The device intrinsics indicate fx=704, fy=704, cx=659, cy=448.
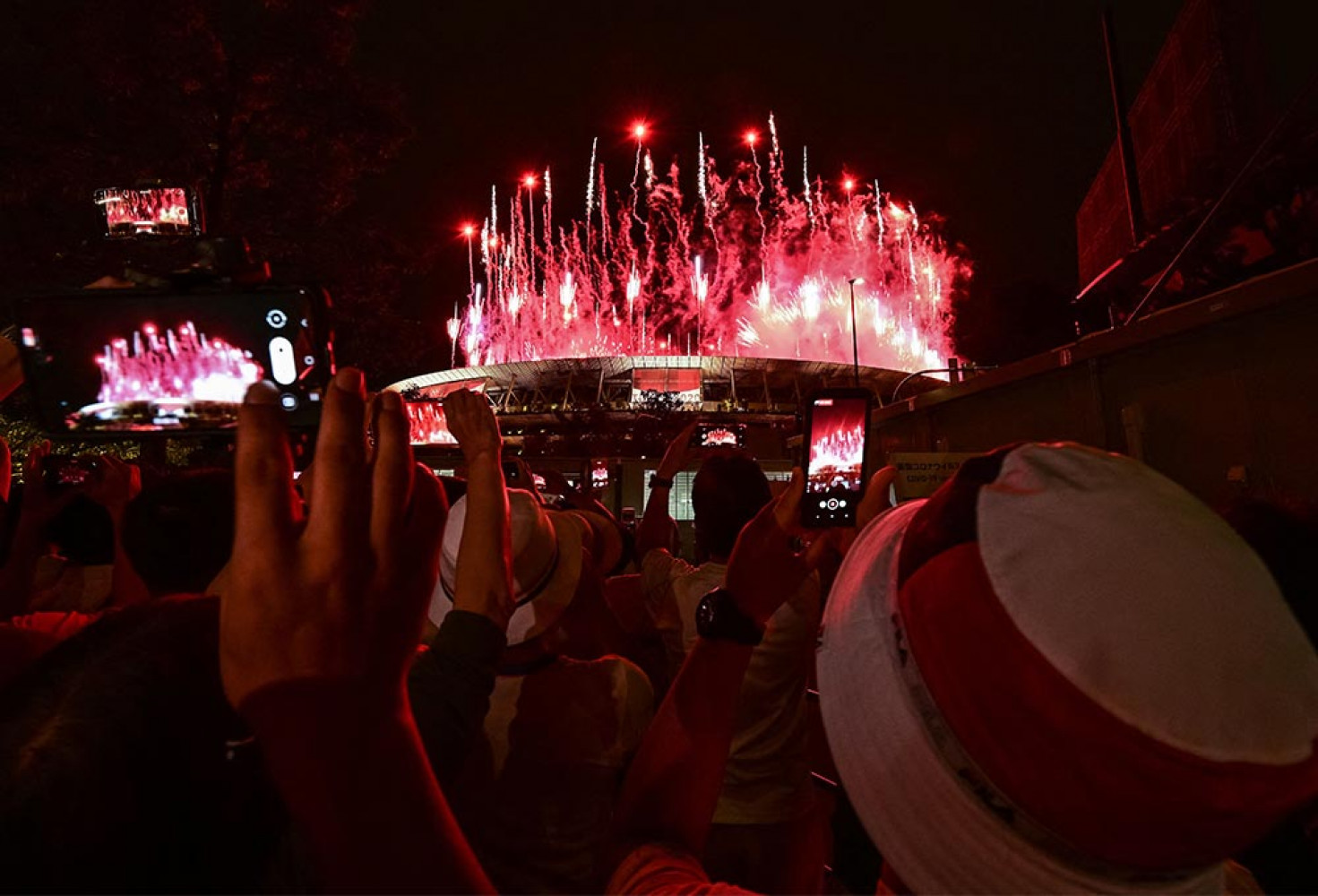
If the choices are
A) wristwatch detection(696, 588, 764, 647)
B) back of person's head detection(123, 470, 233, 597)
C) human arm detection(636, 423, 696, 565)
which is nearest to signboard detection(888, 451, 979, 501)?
human arm detection(636, 423, 696, 565)

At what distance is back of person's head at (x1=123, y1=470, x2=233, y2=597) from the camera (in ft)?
6.77

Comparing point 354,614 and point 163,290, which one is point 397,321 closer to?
point 163,290

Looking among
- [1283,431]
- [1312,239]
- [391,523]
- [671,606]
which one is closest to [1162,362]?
[1283,431]

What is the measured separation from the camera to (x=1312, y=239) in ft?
29.6

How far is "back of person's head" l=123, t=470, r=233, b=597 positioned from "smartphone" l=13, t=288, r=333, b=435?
1.94ft

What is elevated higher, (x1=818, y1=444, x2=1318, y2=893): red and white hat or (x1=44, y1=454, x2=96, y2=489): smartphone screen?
(x1=44, y1=454, x2=96, y2=489): smartphone screen

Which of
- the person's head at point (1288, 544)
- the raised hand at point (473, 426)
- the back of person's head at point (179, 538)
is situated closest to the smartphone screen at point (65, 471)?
the back of person's head at point (179, 538)

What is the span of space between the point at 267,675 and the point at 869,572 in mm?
807

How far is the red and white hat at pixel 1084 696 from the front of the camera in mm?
689

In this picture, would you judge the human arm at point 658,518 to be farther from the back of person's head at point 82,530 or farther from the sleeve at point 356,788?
the sleeve at point 356,788

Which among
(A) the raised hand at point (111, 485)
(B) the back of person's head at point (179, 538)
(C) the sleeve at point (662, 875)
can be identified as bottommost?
(C) the sleeve at point (662, 875)

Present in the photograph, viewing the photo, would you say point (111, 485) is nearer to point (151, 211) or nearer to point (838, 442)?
point (151, 211)

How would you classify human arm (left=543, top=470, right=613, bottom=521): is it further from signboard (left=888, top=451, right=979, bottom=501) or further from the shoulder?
signboard (left=888, top=451, right=979, bottom=501)

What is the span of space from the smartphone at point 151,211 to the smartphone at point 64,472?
74.9 inches
